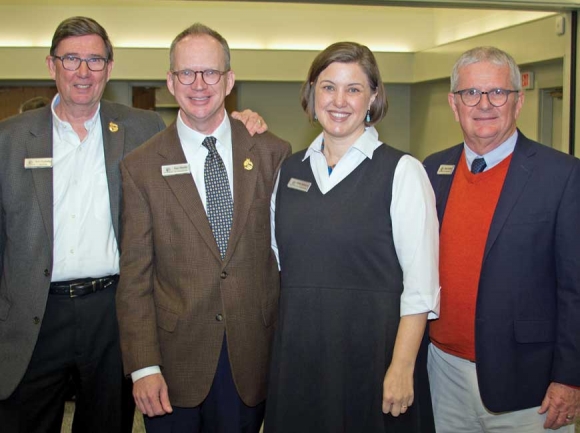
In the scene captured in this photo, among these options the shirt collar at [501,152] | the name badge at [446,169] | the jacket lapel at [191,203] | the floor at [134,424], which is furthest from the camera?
the floor at [134,424]

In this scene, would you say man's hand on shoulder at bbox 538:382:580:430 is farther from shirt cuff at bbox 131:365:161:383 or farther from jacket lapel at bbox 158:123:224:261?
shirt cuff at bbox 131:365:161:383

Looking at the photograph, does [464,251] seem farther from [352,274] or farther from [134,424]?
[134,424]

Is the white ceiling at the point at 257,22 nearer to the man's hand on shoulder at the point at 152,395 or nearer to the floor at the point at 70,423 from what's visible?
the floor at the point at 70,423

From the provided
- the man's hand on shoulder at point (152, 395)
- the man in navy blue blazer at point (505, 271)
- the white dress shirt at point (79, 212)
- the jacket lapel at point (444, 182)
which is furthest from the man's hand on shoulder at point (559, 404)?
the white dress shirt at point (79, 212)

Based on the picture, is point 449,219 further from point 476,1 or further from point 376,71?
point 476,1

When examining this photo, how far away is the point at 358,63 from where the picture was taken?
2.11 meters

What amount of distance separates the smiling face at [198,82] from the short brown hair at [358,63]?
1.13 feet

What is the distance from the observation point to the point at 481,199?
2293mm

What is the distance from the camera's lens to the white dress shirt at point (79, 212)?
8.37 feet

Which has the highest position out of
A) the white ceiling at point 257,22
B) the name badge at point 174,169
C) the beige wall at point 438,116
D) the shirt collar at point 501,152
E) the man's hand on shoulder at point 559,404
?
the white ceiling at point 257,22

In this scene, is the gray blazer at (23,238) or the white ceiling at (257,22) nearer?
the gray blazer at (23,238)

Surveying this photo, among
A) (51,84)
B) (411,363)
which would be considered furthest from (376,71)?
(51,84)

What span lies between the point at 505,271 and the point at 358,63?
882 millimetres

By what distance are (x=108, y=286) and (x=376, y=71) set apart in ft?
4.62
